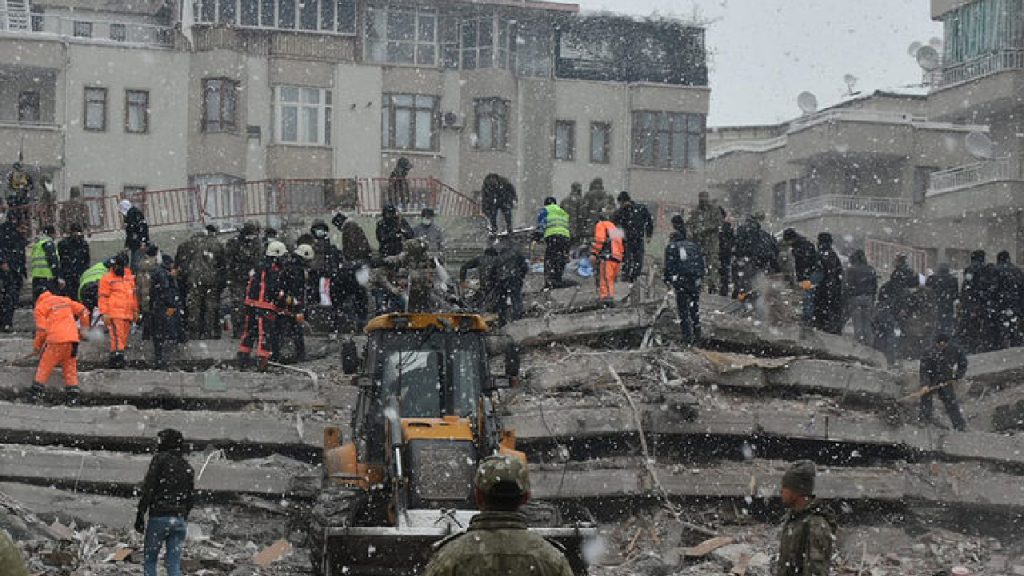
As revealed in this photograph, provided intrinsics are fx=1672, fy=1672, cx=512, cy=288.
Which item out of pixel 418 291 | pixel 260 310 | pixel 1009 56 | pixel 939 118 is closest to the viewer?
pixel 418 291

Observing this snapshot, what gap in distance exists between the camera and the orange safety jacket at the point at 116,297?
21.2 metres

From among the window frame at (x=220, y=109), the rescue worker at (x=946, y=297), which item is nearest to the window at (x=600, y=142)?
the window frame at (x=220, y=109)

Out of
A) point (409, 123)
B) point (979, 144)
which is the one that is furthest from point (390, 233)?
point (409, 123)

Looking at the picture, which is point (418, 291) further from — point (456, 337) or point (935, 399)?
point (935, 399)

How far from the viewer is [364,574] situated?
1355cm

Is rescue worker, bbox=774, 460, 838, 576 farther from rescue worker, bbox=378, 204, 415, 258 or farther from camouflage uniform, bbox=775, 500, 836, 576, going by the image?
rescue worker, bbox=378, 204, 415, 258

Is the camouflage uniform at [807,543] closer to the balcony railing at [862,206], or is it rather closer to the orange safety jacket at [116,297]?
the orange safety jacket at [116,297]

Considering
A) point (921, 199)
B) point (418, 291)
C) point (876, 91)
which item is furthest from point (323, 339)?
point (876, 91)

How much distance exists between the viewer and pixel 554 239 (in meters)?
24.9

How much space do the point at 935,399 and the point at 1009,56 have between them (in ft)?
82.7

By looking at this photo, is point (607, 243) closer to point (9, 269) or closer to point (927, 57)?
point (9, 269)

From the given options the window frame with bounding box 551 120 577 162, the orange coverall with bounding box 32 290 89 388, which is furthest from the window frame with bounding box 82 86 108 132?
the orange coverall with bounding box 32 290 89 388

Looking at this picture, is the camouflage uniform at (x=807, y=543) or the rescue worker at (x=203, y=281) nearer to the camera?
Result: the camouflage uniform at (x=807, y=543)

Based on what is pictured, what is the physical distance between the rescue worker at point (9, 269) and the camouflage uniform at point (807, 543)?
17.0 meters
